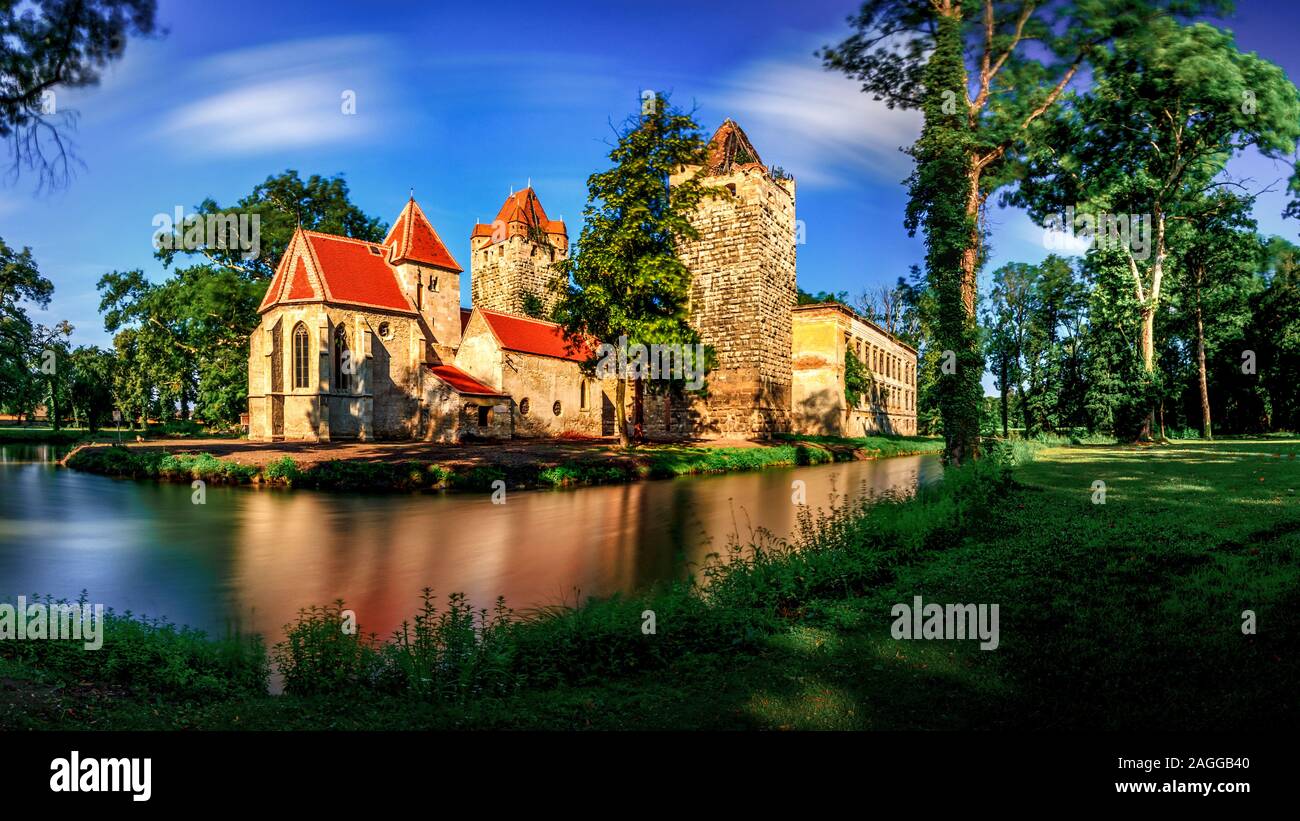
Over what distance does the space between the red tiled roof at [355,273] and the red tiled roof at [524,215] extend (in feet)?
64.7

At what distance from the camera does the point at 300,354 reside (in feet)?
123

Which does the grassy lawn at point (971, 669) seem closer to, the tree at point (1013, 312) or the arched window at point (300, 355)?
the arched window at point (300, 355)

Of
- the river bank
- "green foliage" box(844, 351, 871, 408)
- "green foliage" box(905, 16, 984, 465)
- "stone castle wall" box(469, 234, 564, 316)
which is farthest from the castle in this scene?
"green foliage" box(905, 16, 984, 465)

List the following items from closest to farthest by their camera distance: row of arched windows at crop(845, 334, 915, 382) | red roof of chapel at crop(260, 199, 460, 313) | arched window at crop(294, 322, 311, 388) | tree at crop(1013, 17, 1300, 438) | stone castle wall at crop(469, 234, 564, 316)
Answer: tree at crop(1013, 17, 1300, 438), arched window at crop(294, 322, 311, 388), red roof of chapel at crop(260, 199, 460, 313), row of arched windows at crop(845, 334, 915, 382), stone castle wall at crop(469, 234, 564, 316)

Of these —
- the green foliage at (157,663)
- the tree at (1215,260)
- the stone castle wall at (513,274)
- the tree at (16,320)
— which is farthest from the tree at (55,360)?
the tree at (1215,260)

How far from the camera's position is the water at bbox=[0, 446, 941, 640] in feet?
31.8

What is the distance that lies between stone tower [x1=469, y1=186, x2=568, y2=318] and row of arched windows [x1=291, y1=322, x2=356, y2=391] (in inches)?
830

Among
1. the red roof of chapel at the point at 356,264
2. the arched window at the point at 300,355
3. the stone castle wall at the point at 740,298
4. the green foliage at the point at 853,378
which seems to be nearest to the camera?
→ the arched window at the point at 300,355

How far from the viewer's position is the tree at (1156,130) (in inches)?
567

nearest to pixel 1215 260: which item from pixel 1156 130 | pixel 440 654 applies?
pixel 1156 130

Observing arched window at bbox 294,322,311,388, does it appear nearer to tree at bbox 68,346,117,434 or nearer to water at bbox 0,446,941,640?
water at bbox 0,446,941,640

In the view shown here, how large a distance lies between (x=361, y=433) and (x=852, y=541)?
35.5 meters
